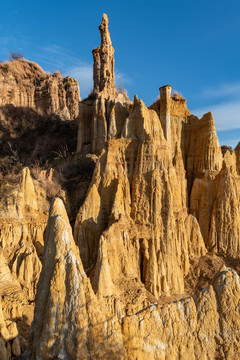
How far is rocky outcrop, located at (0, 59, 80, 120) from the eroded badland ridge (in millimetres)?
10417

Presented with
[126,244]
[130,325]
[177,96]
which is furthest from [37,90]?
[130,325]

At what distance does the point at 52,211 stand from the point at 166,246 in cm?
719

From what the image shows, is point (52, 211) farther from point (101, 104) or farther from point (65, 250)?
point (101, 104)

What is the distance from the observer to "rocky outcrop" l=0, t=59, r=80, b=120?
3447 cm

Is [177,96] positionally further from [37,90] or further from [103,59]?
[37,90]

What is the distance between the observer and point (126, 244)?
1299 centimetres

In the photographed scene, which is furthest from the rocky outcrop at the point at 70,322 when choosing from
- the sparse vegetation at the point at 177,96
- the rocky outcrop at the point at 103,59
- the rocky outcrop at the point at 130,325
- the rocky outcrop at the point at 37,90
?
the rocky outcrop at the point at 37,90

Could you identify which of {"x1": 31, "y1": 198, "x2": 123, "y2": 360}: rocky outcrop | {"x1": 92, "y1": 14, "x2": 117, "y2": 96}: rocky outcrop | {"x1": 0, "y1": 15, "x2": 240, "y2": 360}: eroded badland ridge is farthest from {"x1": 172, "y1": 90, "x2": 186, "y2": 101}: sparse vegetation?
{"x1": 31, "y1": 198, "x2": 123, "y2": 360}: rocky outcrop

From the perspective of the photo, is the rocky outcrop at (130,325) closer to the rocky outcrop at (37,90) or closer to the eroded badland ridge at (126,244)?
the eroded badland ridge at (126,244)

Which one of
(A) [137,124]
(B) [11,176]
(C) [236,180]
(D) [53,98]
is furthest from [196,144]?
(D) [53,98]

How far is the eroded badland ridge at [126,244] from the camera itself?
586 cm

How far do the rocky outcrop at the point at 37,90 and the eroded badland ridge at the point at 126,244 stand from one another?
10.4 metres

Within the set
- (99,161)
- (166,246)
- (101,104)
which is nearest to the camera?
(166,246)

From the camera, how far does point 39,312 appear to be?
642cm
